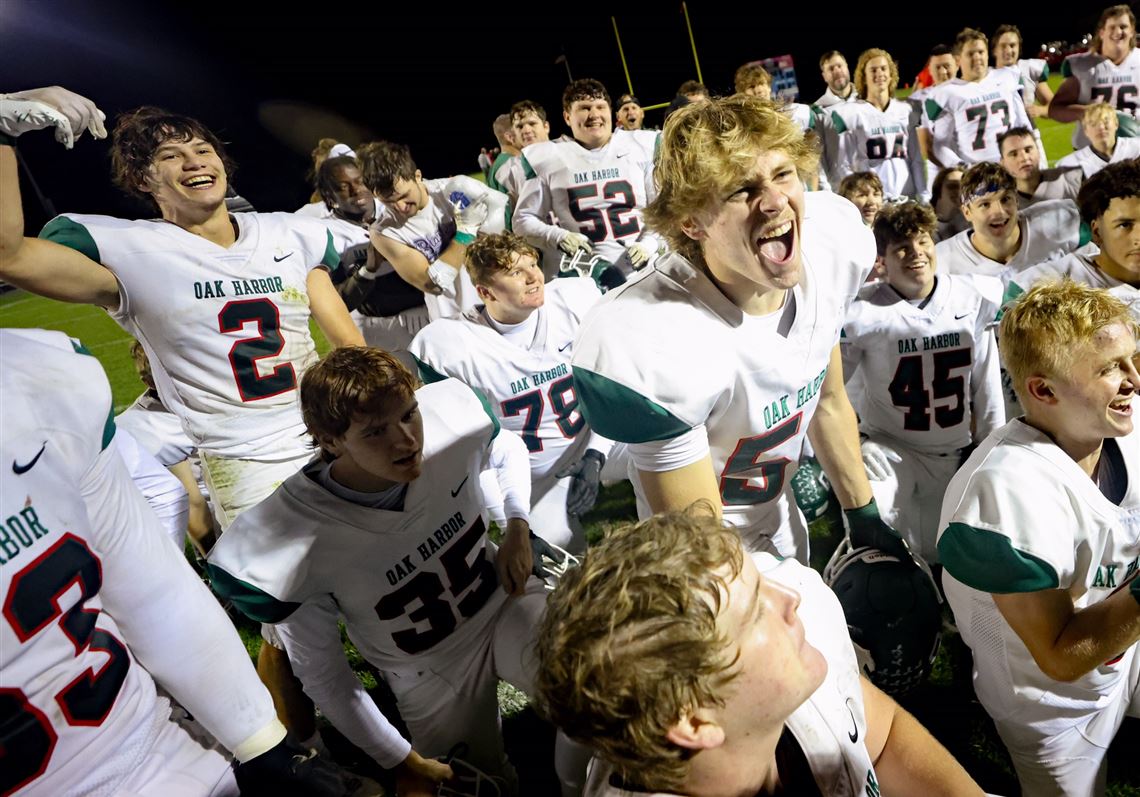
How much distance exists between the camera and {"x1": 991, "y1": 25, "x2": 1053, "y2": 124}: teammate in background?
595 cm

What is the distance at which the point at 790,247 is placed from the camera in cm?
144

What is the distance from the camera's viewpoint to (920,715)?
1985 millimetres

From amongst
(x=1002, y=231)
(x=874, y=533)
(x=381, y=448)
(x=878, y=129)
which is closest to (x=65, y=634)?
(x=381, y=448)

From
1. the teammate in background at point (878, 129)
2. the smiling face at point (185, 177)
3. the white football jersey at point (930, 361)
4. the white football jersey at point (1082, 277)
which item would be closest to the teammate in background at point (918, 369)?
the white football jersey at point (930, 361)

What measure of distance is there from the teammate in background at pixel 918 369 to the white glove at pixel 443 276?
62.4 inches

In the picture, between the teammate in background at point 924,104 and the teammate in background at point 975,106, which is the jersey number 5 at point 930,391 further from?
the teammate in background at point 975,106

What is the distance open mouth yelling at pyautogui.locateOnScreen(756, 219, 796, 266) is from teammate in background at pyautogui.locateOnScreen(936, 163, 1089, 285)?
2.20m

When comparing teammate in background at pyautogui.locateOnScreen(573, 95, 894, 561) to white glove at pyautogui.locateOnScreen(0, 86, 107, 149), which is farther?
teammate in background at pyautogui.locateOnScreen(573, 95, 894, 561)

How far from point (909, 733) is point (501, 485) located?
1.24m

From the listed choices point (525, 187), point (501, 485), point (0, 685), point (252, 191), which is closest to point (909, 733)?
point (501, 485)

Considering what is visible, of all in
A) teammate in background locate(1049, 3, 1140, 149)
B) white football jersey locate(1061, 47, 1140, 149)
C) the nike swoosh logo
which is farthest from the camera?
white football jersey locate(1061, 47, 1140, 149)

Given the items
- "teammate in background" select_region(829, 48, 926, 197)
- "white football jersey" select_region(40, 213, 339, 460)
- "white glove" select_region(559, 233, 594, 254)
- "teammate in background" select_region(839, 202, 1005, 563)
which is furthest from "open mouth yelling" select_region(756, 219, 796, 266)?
"teammate in background" select_region(829, 48, 926, 197)

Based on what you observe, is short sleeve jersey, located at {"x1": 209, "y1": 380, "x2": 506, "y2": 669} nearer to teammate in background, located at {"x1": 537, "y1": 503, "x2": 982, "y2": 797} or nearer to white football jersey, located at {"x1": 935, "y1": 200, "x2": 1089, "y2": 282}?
teammate in background, located at {"x1": 537, "y1": 503, "x2": 982, "y2": 797}

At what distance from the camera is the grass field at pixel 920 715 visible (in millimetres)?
1358
